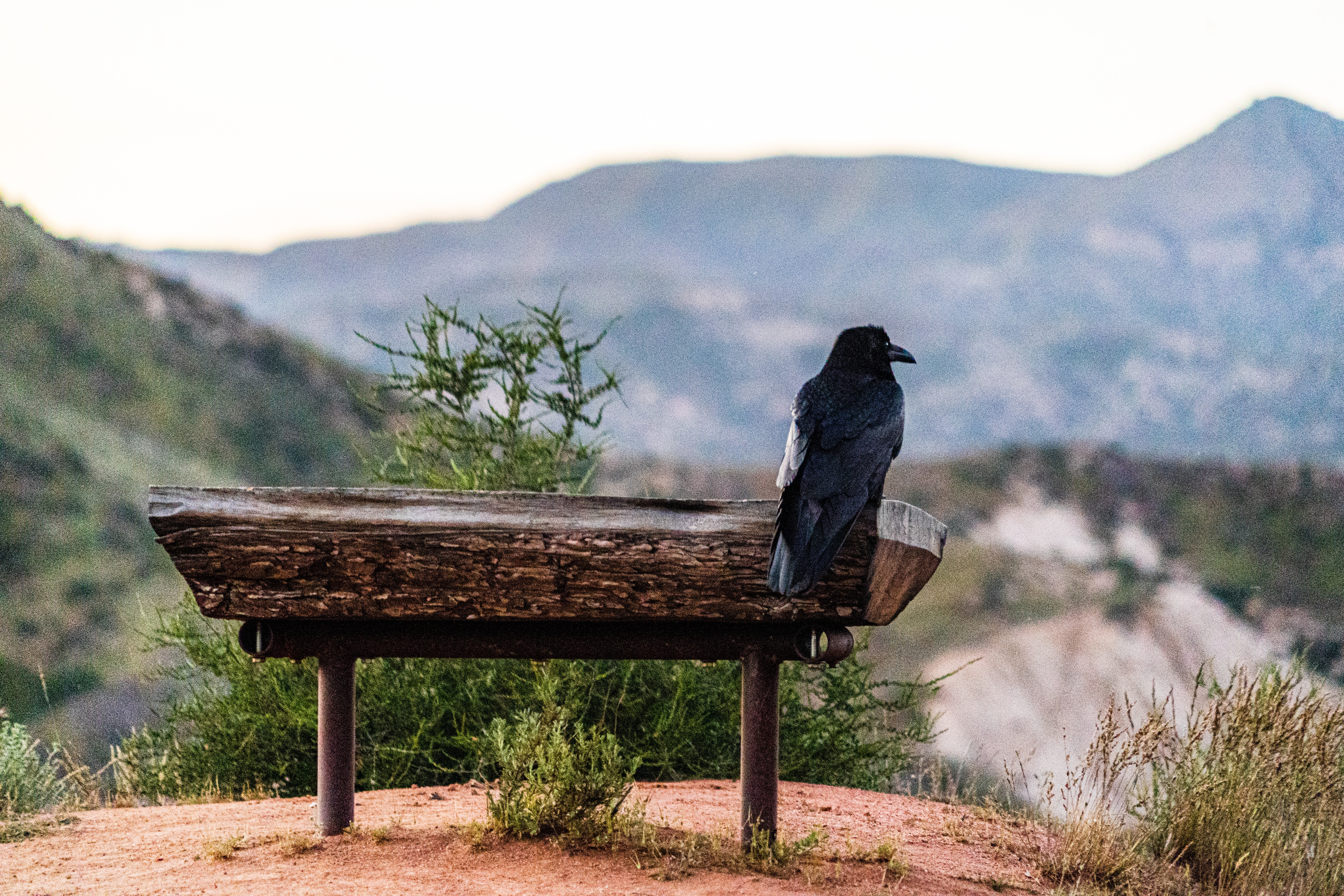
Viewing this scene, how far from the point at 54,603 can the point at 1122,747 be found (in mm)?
18373

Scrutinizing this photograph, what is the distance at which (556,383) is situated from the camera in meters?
7.71

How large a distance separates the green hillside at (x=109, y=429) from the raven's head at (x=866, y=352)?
48.7ft

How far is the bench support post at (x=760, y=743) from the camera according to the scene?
4215 millimetres

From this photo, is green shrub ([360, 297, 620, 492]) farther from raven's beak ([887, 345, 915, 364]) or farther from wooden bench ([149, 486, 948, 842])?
wooden bench ([149, 486, 948, 842])

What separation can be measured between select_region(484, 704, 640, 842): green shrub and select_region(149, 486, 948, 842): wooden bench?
0.52 meters

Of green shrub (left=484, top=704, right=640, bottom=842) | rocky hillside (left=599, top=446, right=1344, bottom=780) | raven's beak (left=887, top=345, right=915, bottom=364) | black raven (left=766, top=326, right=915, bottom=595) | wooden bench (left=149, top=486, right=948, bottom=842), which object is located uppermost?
raven's beak (left=887, top=345, right=915, bottom=364)

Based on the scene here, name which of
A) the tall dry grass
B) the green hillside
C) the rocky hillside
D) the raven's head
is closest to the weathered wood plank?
the raven's head

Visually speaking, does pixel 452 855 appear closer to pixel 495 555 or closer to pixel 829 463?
pixel 495 555

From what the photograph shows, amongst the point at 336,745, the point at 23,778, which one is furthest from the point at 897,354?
the point at 23,778

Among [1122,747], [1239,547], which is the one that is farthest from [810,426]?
[1239,547]

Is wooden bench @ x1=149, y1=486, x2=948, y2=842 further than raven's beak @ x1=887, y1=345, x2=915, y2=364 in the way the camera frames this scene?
No

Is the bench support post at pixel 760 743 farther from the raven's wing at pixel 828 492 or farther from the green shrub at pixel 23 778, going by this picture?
the green shrub at pixel 23 778

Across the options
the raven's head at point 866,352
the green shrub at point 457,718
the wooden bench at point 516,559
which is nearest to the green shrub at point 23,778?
the green shrub at point 457,718

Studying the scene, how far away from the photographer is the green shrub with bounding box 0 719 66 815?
19.3 feet
